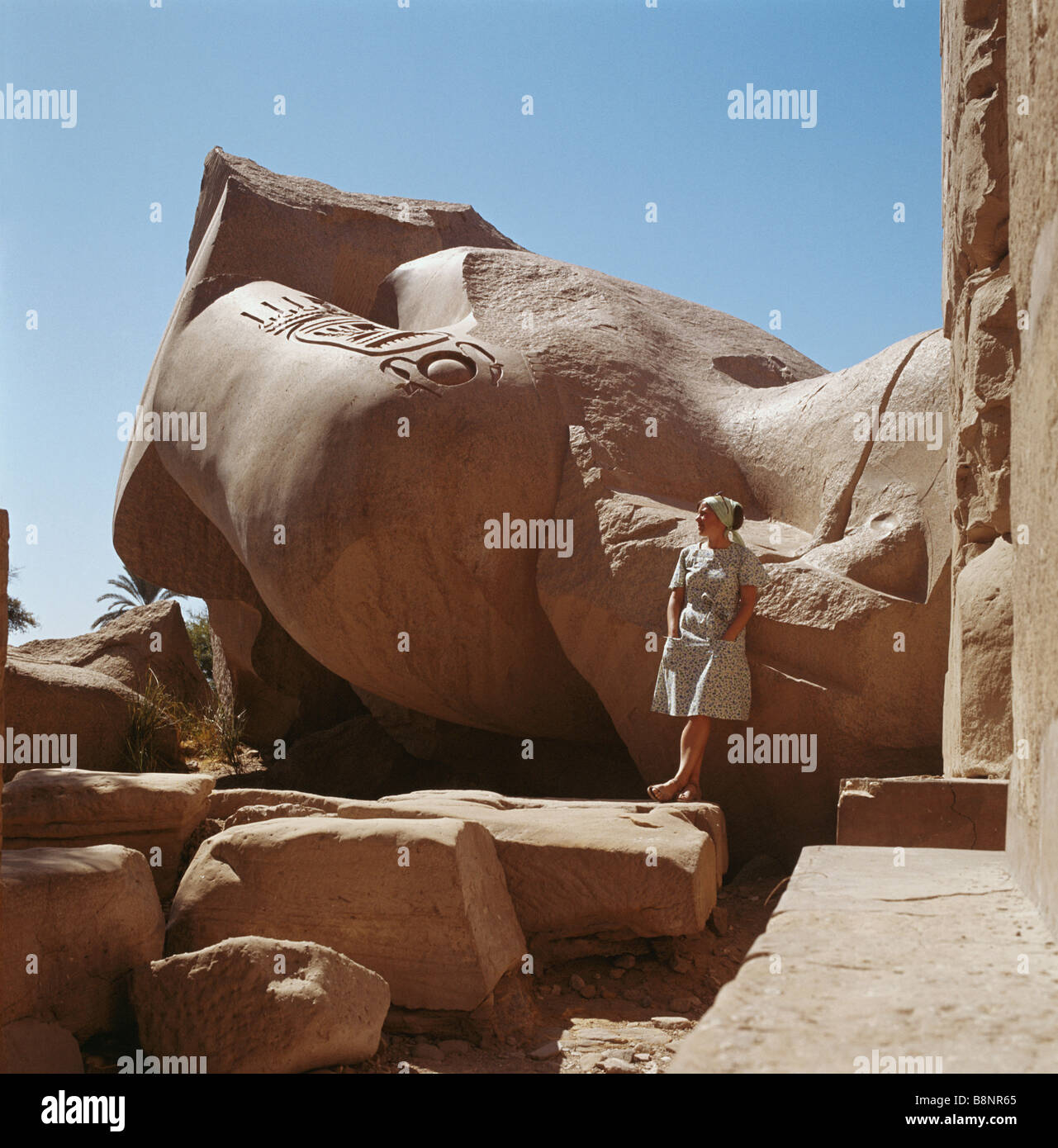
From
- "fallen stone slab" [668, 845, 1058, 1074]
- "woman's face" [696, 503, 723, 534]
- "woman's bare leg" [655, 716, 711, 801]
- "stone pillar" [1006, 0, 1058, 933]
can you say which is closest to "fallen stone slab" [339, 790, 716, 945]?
"woman's bare leg" [655, 716, 711, 801]

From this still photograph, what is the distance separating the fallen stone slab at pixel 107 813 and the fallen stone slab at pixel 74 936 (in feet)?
2.34

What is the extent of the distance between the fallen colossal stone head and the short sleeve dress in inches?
7.3

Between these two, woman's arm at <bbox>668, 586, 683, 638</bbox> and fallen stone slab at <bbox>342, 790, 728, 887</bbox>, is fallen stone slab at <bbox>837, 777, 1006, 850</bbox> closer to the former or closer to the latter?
fallen stone slab at <bbox>342, 790, 728, 887</bbox>

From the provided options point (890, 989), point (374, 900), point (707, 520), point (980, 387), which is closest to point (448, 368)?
point (707, 520)

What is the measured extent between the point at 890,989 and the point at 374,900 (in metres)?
2.26

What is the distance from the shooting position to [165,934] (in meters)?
3.35

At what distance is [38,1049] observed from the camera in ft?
8.68

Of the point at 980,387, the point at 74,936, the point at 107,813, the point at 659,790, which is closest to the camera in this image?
the point at 980,387

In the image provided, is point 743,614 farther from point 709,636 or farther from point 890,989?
point 890,989

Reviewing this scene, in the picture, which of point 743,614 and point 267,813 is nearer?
point 267,813

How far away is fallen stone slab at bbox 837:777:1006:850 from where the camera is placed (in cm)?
260
